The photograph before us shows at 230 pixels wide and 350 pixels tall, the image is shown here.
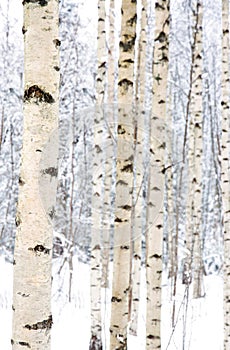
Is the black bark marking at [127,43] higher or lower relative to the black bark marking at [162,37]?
lower

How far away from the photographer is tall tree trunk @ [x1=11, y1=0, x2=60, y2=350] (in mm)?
1702

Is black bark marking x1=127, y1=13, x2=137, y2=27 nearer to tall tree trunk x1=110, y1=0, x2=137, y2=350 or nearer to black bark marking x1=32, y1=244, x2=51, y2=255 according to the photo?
tall tree trunk x1=110, y1=0, x2=137, y2=350

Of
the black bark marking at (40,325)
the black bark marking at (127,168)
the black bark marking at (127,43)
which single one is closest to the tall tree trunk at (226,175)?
the black bark marking at (127,168)

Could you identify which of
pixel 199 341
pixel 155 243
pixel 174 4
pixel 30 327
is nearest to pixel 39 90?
pixel 30 327

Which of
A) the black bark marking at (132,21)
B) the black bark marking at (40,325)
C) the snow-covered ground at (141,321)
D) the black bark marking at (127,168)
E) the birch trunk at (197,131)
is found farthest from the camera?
the birch trunk at (197,131)

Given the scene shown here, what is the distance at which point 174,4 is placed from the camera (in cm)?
1380

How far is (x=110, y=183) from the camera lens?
7.01 meters

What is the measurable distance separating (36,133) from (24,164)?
106 millimetres

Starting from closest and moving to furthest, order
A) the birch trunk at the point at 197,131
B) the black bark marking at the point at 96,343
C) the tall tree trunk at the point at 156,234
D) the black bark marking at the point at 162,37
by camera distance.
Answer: the tall tree trunk at the point at 156,234
the black bark marking at the point at 162,37
the black bark marking at the point at 96,343
the birch trunk at the point at 197,131

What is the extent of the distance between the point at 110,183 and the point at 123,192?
3781mm

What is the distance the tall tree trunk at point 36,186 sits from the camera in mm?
1702

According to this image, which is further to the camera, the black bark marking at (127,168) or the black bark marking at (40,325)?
the black bark marking at (127,168)

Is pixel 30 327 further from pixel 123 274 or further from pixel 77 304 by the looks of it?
pixel 77 304

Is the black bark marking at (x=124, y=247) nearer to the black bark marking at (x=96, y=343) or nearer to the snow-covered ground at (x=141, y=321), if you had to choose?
the snow-covered ground at (x=141, y=321)
